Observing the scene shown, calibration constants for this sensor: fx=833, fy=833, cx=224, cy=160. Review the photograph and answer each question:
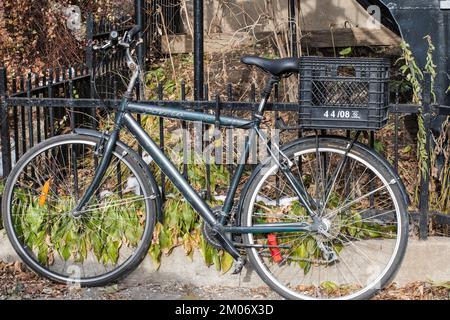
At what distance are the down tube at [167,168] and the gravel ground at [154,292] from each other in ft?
1.74

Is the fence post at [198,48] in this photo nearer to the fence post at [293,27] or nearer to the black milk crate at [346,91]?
the black milk crate at [346,91]

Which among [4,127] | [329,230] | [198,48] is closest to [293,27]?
[198,48]

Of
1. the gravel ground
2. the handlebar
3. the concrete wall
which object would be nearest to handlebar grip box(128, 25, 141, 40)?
the handlebar

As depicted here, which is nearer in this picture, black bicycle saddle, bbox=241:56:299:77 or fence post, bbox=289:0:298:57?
black bicycle saddle, bbox=241:56:299:77

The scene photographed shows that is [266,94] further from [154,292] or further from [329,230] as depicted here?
[154,292]

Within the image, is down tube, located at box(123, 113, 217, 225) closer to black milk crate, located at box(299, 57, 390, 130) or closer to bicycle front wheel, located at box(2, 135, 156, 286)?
bicycle front wheel, located at box(2, 135, 156, 286)

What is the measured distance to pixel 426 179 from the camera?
5.01 metres

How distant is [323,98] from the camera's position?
4.58 metres

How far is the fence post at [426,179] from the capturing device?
4.87 metres

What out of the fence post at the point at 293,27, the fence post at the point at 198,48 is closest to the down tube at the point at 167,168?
the fence post at the point at 198,48

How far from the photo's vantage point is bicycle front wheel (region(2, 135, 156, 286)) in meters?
5.05

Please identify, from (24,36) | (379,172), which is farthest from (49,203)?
(24,36)

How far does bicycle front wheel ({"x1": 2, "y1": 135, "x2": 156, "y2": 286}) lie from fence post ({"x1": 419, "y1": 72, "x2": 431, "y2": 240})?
164 centimetres

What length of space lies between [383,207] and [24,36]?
478 cm
